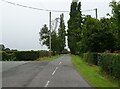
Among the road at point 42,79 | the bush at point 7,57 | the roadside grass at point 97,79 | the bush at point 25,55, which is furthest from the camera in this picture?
the bush at point 25,55

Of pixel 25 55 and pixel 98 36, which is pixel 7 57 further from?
pixel 98 36

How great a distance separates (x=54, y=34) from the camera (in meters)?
111

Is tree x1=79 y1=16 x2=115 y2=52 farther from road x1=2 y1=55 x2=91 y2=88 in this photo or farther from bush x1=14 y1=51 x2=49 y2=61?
bush x1=14 y1=51 x2=49 y2=61

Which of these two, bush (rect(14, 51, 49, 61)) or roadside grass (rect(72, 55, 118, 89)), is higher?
bush (rect(14, 51, 49, 61))

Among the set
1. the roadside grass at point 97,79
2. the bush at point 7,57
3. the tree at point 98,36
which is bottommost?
the roadside grass at point 97,79

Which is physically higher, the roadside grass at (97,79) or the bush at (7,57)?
the bush at (7,57)

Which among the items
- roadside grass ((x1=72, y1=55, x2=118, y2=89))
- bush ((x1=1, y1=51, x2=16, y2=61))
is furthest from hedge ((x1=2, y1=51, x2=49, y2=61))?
roadside grass ((x1=72, y1=55, x2=118, y2=89))

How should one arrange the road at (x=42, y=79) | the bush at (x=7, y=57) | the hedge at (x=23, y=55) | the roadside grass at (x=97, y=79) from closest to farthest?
the road at (x=42, y=79)
the roadside grass at (x=97, y=79)
the bush at (x=7, y=57)
the hedge at (x=23, y=55)

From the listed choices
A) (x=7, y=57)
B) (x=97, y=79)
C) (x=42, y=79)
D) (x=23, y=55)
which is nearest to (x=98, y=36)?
(x=97, y=79)

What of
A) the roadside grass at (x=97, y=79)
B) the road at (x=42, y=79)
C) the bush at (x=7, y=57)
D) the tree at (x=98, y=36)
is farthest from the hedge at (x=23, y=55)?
the roadside grass at (x=97, y=79)

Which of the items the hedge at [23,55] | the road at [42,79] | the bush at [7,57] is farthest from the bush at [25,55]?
the road at [42,79]

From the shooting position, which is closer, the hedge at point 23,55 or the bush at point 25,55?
the hedge at point 23,55

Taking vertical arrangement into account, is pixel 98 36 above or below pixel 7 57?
above

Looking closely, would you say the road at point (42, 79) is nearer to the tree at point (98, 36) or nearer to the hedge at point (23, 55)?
the tree at point (98, 36)
